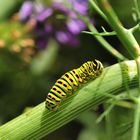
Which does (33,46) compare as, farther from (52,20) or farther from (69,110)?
(69,110)

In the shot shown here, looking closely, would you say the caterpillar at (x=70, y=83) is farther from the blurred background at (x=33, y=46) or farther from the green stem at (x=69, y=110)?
the blurred background at (x=33, y=46)

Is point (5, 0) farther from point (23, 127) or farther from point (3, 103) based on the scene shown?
point (23, 127)

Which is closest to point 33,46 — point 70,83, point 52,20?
point 52,20

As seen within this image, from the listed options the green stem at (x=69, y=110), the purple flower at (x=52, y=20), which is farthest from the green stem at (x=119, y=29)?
the purple flower at (x=52, y=20)

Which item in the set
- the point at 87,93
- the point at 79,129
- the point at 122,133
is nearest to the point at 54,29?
the point at 79,129

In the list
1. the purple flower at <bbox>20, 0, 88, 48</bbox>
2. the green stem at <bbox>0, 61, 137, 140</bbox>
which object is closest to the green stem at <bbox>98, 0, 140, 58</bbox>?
the green stem at <bbox>0, 61, 137, 140</bbox>

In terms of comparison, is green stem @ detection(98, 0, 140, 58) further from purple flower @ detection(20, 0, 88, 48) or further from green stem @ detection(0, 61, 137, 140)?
purple flower @ detection(20, 0, 88, 48)

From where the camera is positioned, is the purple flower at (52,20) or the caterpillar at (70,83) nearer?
the caterpillar at (70,83)

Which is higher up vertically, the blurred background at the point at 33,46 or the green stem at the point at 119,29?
the blurred background at the point at 33,46
